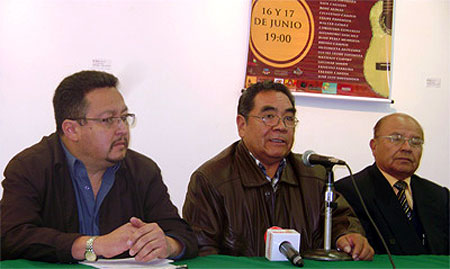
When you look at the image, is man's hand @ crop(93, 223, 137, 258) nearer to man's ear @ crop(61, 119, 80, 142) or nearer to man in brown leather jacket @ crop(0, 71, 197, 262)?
man in brown leather jacket @ crop(0, 71, 197, 262)

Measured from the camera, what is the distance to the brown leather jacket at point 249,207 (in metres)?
2.39

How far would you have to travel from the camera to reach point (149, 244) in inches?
70.0

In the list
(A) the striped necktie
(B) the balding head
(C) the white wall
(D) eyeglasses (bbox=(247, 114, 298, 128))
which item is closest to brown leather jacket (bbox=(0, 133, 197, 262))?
(D) eyeglasses (bbox=(247, 114, 298, 128))

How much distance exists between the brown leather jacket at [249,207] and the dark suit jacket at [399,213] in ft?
1.03

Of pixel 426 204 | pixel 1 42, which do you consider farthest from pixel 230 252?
pixel 1 42

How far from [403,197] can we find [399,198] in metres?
0.03

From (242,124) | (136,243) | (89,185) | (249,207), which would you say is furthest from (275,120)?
(136,243)

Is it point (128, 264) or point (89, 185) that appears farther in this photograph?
point (89, 185)

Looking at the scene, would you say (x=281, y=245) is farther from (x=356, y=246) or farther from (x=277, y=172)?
(x=277, y=172)

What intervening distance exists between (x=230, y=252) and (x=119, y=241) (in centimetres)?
80

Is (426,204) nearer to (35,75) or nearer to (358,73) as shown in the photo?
(358,73)

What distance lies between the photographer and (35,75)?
3.43 metres

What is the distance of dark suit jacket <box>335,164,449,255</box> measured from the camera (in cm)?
269

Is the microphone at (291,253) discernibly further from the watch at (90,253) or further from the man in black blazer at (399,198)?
the man in black blazer at (399,198)
